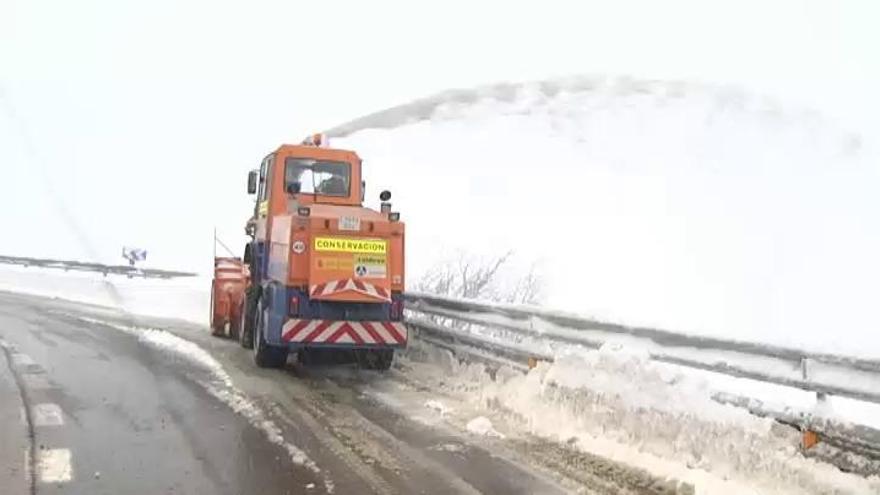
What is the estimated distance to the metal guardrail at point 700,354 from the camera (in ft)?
21.4

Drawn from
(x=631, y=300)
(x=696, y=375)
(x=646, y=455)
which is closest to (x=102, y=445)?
(x=646, y=455)

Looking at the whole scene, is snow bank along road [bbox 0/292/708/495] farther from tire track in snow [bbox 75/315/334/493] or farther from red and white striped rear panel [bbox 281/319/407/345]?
red and white striped rear panel [bbox 281/319/407/345]

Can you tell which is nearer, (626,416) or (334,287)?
(626,416)

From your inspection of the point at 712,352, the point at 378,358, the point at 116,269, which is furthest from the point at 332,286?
the point at 116,269

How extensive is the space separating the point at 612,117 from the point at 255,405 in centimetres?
2176

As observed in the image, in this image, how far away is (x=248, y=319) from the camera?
45.2ft

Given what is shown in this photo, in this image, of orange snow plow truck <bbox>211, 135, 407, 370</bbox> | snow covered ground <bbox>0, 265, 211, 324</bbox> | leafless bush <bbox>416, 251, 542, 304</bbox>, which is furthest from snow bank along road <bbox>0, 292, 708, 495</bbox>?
snow covered ground <bbox>0, 265, 211, 324</bbox>

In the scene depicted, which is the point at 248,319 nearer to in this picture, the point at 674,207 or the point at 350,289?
the point at 350,289

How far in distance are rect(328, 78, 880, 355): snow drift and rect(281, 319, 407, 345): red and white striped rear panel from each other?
22.6 ft

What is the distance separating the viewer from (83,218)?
4381 centimetres

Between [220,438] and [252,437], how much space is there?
0.26m

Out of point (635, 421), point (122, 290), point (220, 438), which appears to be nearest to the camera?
point (220, 438)

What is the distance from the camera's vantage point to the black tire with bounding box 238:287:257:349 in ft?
44.5

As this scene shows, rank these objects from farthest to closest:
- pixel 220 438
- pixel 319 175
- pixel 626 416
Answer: pixel 319 175
pixel 626 416
pixel 220 438
